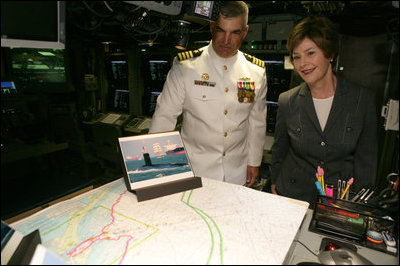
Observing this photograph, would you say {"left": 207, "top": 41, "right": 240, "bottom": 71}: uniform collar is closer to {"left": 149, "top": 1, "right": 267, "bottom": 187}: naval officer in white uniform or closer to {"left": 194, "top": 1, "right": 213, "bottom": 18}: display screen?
{"left": 149, "top": 1, "right": 267, "bottom": 187}: naval officer in white uniform

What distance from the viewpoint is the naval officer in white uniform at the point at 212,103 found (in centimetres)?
172

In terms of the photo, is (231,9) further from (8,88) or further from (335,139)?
(8,88)

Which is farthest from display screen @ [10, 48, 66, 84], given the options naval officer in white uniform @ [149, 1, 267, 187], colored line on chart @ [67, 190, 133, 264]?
colored line on chart @ [67, 190, 133, 264]

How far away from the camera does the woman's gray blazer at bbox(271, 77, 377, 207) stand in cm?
135

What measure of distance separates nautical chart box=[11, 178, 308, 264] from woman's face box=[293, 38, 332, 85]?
73 centimetres

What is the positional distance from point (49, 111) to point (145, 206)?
1.19m

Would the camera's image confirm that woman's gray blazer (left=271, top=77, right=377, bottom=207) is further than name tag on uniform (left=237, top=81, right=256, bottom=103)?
No

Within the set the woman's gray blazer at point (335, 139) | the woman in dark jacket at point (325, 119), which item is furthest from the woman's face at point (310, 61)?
the woman's gray blazer at point (335, 139)

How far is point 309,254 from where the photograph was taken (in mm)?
887

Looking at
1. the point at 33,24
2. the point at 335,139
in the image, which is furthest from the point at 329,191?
the point at 33,24

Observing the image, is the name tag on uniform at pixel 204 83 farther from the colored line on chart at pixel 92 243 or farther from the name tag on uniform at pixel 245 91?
the colored line on chart at pixel 92 243

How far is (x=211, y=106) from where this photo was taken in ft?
5.70

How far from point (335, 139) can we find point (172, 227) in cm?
101

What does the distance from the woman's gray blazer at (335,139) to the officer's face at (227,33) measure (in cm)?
49
